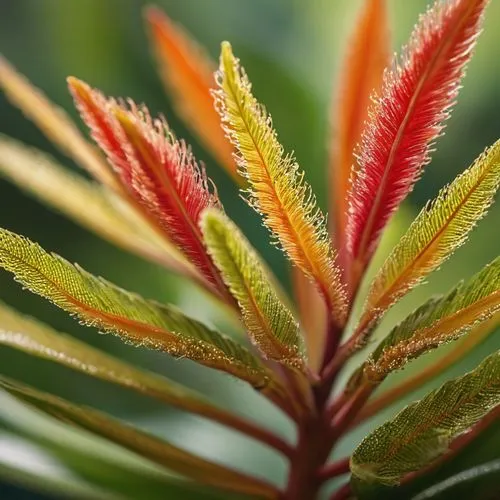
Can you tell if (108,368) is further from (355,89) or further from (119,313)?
(355,89)

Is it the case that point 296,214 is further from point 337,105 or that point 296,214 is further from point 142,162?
point 337,105

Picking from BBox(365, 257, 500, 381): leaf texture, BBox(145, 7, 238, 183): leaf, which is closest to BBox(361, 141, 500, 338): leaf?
BBox(365, 257, 500, 381): leaf texture

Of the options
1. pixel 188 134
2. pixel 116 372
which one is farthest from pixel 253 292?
pixel 188 134

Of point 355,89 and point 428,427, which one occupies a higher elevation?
point 355,89

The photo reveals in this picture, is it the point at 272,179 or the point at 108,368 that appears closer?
the point at 272,179

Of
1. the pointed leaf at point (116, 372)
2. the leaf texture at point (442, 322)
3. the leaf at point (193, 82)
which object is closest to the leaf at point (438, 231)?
the leaf texture at point (442, 322)

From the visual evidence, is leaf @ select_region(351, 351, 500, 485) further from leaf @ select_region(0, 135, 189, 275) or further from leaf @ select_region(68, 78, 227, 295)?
leaf @ select_region(0, 135, 189, 275)

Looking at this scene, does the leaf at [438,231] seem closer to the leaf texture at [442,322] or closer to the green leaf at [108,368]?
the leaf texture at [442,322]
